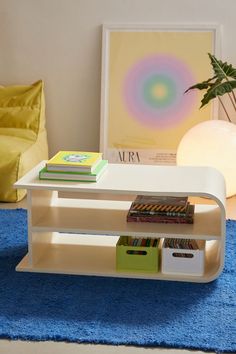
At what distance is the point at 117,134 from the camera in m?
4.06

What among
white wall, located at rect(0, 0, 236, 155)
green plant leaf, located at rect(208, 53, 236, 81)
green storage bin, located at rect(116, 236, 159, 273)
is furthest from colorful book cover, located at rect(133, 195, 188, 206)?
white wall, located at rect(0, 0, 236, 155)

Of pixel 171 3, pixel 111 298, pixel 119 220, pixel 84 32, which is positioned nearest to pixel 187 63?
pixel 171 3

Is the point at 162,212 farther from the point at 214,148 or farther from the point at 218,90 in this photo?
the point at 218,90

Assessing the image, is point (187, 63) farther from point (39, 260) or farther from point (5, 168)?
point (39, 260)

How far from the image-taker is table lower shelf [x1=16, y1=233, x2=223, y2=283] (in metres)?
2.56

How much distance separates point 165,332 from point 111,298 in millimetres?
314

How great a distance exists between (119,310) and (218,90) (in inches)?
63.3

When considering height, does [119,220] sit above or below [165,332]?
above

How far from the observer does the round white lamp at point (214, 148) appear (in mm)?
3441

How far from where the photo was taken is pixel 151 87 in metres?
4.00

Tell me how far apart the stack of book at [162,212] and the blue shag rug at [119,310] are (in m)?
0.25

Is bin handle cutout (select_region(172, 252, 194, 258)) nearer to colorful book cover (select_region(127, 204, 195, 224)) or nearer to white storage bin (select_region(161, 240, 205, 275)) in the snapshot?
white storage bin (select_region(161, 240, 205, 275))

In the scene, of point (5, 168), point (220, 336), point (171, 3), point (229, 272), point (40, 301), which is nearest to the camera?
point (220, 336)

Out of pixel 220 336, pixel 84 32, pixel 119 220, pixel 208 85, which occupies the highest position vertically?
pixel 84 32
